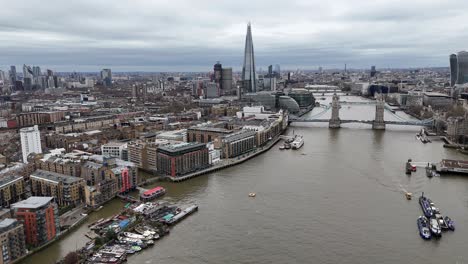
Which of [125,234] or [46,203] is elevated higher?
[46,203]

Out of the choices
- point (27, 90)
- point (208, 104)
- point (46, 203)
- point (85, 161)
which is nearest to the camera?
point (46, 203)

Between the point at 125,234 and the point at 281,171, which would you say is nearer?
the point at 125,234

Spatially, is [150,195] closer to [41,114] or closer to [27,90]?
[41,114]

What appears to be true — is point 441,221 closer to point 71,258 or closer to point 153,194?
point 153,194

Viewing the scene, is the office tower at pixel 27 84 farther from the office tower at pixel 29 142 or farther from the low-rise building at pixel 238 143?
the low-rise building at pixel 238 143

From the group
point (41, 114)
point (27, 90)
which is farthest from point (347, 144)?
point (27, 90)

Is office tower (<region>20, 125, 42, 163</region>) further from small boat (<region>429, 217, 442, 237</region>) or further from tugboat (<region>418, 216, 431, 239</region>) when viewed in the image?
small boat (<region>429, 217, 442, 237</region>)

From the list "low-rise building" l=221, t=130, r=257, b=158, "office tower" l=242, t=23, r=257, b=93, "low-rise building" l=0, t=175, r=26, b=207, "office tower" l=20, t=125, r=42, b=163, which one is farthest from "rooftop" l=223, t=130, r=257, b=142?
"office tower" l=242, t=23, r=257, b=93
